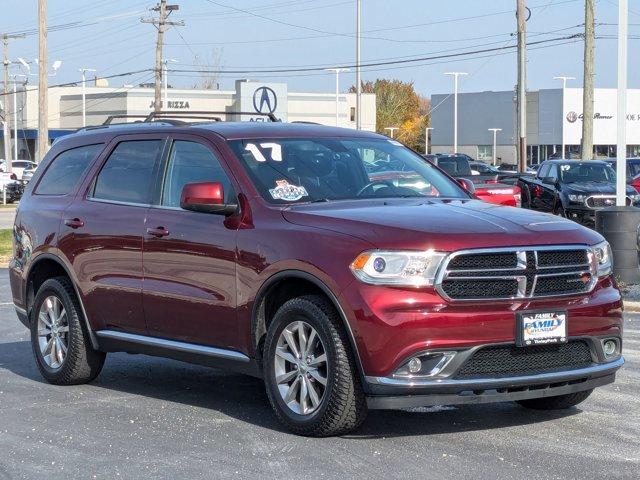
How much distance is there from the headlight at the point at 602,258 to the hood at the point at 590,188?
20500 mm

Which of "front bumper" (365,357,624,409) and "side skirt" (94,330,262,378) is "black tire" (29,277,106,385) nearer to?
"side skirt" (94,330,262,378)

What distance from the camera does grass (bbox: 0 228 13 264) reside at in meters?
22.7

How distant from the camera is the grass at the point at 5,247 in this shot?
74.4 feet

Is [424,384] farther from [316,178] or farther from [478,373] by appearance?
[316,178]

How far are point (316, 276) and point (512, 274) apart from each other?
3.51ft

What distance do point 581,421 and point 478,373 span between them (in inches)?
46.1

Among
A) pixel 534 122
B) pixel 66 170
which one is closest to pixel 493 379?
pixel 66 170

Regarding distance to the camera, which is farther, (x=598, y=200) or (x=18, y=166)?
(x=18, y=166)

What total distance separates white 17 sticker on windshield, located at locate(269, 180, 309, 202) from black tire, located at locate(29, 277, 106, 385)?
7.11 feet

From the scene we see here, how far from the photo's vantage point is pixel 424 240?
6.61m

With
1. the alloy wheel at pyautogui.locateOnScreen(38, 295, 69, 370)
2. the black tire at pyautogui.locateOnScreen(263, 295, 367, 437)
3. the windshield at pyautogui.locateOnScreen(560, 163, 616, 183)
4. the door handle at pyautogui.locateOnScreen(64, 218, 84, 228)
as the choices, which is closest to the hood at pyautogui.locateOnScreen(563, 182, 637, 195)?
the windshield at pyautogui.locateOnScreen(560, 163, 616, 183)

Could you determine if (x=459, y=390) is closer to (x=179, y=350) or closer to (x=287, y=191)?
(x=287, y=191)

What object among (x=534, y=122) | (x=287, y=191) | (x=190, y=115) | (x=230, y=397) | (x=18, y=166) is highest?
(x=534, y=122)

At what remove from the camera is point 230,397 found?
8547 millimetres
